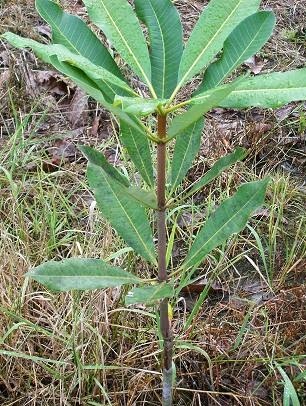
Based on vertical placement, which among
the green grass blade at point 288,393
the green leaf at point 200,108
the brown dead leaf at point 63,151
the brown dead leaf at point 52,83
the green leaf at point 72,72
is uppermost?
the green leaf at point 72,72

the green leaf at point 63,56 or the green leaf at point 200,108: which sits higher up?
the green leaf at point 63,56

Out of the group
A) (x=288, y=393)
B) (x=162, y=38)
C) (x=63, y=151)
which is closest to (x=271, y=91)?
(x=162, y=38)

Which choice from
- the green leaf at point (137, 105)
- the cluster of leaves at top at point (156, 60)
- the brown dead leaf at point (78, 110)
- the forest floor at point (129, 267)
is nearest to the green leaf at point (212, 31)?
the cluster of leaves at top at point (156, 60)

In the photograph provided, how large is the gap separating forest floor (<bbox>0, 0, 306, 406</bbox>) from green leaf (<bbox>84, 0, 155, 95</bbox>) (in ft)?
2.79

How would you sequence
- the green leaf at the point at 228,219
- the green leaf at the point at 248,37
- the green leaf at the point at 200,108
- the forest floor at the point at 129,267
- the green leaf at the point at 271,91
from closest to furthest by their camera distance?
the green leaf at the point at 200,108 < the green leaf at the point at 271,91 < the green leaf at the point at 248,37 < the green leaf at the point at 228,219 < the forest floor at the point at 129,267

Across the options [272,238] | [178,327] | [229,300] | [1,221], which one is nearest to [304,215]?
[272,238]

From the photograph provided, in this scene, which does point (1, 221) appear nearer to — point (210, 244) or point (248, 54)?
point (210, 244)

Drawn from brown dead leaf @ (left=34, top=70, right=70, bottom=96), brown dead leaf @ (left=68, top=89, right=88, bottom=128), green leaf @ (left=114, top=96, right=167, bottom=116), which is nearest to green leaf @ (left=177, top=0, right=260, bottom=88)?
green leaf @ (left=114, top=96, right=167, bottom=116)

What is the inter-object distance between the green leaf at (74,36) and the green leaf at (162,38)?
0.26ft

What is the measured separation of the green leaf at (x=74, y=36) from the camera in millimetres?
975

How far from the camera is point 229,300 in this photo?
6.07 feet

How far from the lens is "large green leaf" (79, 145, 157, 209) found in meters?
0.97

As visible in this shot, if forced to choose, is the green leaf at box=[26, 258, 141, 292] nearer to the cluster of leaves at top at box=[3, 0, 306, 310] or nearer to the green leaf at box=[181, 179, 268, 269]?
the cluster of leaves at top at box=[3, 0, 306, 310]

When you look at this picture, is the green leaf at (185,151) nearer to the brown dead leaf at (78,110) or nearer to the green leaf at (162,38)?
the green leaf at (162,38)
